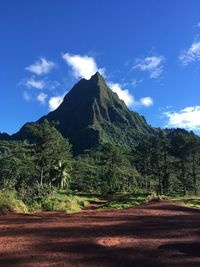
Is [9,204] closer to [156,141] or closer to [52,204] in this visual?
[52,204]

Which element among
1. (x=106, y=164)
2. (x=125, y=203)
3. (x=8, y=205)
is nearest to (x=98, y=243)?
(x=8, y=205)

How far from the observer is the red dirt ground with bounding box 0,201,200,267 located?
7992 mm

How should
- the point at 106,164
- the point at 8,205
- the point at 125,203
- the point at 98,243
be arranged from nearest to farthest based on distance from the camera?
the point at 98,243
the point at 8,205
the point at 125,203
the point at 106,164

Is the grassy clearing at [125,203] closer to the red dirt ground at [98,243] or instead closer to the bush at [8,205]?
the bush at [8,205]

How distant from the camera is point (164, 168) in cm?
6644

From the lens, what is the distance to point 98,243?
31.4 ft

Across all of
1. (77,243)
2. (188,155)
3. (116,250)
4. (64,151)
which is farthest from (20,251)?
(188,155)

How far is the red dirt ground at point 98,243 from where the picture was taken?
7992 millimetres

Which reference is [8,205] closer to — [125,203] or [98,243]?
[98,243]

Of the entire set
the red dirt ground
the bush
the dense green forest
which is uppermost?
the dense green forest

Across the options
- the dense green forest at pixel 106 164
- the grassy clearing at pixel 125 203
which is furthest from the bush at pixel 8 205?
the dense green forest at pixel 106 164

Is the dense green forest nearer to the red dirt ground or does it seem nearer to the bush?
the bush

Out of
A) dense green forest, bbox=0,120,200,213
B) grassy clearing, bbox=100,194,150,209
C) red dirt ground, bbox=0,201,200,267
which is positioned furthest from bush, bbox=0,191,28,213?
dense green forest, bbox=0,120,200,213

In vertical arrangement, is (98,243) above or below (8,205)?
below
